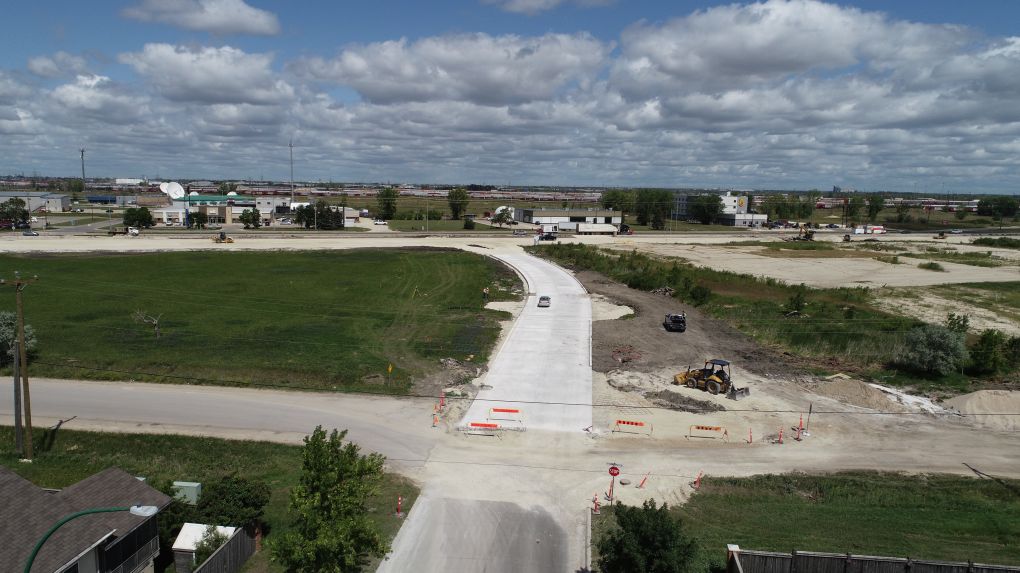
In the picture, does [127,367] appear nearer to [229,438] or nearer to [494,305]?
[229,438]

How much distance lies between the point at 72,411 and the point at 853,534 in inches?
1434

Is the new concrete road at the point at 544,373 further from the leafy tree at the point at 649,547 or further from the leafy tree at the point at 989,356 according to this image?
the leafy tree at the point at 989,356

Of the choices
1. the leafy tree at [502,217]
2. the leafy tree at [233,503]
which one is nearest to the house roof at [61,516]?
the leafy tree at [233,503]

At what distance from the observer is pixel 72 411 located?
31.6 meters

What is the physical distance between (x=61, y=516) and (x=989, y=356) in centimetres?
4818

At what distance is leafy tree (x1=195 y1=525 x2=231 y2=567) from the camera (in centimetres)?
1825

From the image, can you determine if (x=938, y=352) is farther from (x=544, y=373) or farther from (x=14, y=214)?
(x=14, y=214)

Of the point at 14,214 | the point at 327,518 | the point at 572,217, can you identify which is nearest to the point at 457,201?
the point at 572,217

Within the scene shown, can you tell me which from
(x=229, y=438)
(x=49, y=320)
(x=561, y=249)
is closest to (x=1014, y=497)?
(x=229, y=438)

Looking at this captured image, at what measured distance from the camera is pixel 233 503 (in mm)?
19594

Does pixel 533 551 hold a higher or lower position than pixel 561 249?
lower

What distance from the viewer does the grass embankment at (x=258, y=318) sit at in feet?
125

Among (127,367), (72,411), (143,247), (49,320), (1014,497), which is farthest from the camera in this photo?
(143,247)

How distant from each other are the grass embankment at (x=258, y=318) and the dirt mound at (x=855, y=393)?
21561 mm
